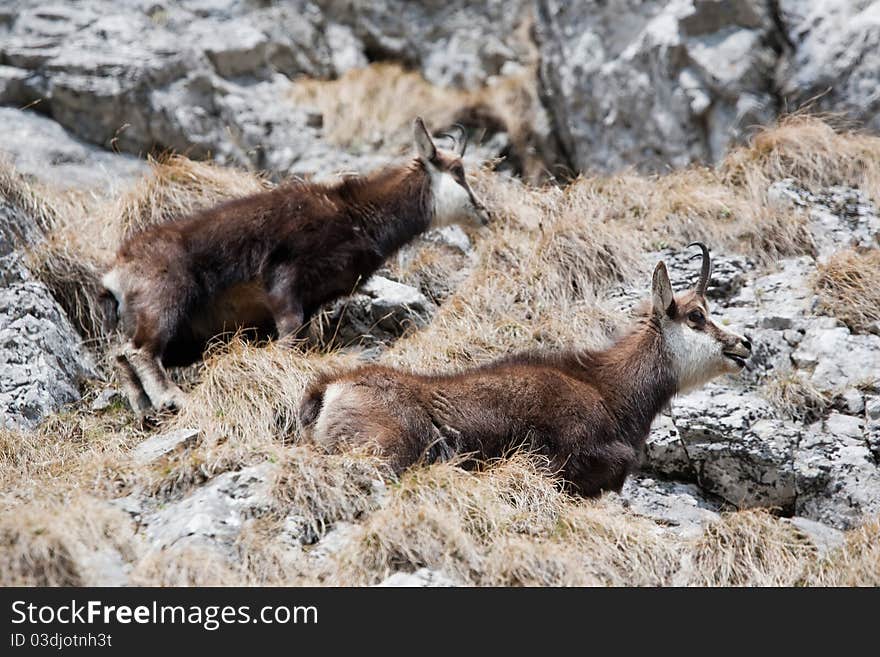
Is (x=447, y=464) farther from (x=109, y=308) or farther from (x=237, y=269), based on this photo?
(x=109, y=308)

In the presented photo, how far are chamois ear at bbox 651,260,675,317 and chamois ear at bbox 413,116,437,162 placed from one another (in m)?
2.76

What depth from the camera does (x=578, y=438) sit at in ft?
23.3

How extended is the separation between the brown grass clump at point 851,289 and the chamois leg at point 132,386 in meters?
5.20

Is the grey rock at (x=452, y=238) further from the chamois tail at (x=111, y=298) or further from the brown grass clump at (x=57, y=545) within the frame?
the brown grass clump at (x=57, y=545)

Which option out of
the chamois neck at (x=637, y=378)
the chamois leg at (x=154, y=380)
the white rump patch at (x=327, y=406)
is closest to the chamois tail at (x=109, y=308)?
the chamois leg at (x=154, y=380)

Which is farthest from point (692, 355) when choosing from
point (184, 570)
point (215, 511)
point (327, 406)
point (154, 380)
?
point (184, 570)

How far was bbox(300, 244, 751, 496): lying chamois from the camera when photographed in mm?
6699

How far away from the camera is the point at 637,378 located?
7.64 meters

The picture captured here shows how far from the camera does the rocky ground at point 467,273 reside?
615 cm

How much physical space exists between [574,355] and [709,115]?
6344mm

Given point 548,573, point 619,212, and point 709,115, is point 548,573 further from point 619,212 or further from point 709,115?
point 709,115

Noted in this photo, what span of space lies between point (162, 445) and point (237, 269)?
1.87 metres

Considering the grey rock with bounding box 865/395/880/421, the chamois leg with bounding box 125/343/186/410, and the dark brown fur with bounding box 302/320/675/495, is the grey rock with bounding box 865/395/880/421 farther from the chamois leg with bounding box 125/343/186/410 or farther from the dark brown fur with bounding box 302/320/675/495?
the chamois leg with bounding box 125/343/186/410
